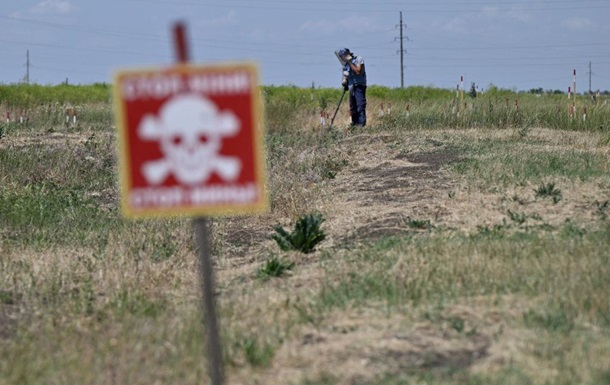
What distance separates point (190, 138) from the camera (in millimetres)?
5152

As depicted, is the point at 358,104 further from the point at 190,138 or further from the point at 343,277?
the point at 190,138

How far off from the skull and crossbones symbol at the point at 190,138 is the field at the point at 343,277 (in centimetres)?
146

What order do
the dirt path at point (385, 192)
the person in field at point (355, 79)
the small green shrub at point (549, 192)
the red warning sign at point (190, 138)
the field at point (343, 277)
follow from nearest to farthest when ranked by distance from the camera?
the red warning sign at point (190, 138) → the field at point (343, 277) → the dirt path at point (385, 192) → the small green shrub at point (549, 192) → the person in field at point (355, 79)

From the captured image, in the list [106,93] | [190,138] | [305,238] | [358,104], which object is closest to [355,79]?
[358,104]

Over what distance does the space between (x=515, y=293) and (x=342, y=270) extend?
5.43ft

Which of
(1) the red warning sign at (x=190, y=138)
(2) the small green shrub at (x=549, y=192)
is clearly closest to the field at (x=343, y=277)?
(2) the small green shrub at (x=549, y=192)

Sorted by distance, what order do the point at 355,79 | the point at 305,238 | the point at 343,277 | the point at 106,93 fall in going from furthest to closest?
the point at 106,93
the point at 355,79
the point at 305,238
the point at 343,277

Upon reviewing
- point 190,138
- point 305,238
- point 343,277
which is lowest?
point 343,277

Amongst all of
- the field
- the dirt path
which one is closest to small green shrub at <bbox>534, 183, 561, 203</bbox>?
the field

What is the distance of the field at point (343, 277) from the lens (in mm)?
6508

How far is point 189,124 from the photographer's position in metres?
5.14

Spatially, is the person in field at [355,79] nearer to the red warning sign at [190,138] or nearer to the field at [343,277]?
the field at [343,277]

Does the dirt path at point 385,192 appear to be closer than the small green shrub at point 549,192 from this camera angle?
Yes

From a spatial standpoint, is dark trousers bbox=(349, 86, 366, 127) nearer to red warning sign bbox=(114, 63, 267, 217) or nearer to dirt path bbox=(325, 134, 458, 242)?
dirt path bbox=(325, 134, 458, 242)
